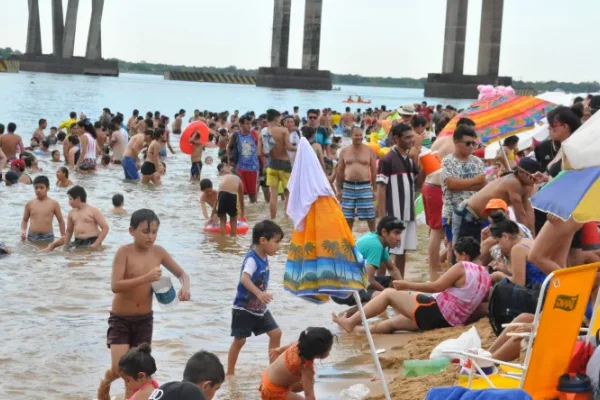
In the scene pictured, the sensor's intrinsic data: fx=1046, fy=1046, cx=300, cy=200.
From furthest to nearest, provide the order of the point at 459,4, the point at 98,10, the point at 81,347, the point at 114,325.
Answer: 1. the point at 98,10
2. the point at 459,4
3. the point at 81,347
4. the point at 114,325

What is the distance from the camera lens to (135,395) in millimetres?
5605

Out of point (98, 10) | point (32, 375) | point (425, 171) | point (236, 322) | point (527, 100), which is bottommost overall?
point (32, 375)

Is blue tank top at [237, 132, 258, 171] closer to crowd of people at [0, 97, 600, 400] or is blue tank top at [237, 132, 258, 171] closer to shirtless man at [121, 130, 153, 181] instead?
crowd of people at [0, 97, 600, 400]

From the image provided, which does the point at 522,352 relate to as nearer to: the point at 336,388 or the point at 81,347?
the point at 336,388

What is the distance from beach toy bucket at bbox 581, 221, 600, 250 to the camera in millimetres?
7637

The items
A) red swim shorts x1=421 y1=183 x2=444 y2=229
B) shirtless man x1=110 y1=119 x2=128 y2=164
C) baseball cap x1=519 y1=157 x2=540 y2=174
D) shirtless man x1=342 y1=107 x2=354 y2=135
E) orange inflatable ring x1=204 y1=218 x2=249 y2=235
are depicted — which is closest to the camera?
baseball cap x1=519 y1=157 x2=540 y2=174

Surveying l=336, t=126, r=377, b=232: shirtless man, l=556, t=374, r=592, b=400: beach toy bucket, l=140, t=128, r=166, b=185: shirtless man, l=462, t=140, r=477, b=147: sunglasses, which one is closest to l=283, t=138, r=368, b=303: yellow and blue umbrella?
l=556, t=374, r=592, b=400: beach toy bucket

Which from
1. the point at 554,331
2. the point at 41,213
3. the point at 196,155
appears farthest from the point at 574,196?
the point at 196,155

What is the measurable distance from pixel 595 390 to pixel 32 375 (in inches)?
189

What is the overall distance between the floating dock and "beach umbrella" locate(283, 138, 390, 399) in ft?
515

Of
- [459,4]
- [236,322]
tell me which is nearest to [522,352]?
[236,322]

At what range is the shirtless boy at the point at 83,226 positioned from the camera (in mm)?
12797

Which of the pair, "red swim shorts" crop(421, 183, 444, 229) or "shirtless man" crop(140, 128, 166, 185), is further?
"shirtless man" crop(140, 128, 166, 185)

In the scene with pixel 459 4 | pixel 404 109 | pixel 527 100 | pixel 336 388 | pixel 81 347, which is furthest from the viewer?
pixel 459 4
